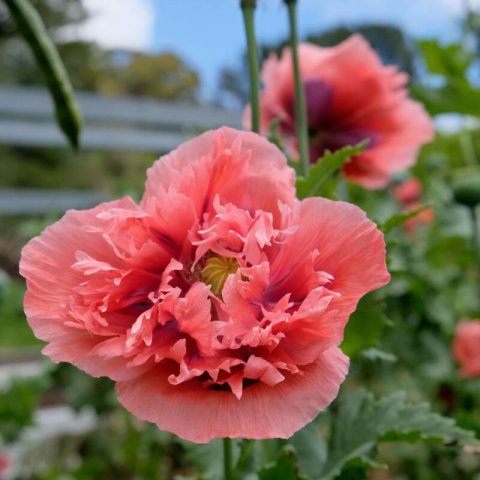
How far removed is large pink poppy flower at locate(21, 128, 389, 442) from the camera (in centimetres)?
31

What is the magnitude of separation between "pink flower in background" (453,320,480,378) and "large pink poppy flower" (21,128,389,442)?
2.70 ft

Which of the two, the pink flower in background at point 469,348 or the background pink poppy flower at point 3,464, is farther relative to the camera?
the background pink poppy flower at point 3,464

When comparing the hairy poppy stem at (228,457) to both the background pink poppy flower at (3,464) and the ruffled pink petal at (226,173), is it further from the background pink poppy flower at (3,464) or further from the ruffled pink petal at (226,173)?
the background pink poppy flower at (3,464)

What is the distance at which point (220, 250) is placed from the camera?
0.35 metres

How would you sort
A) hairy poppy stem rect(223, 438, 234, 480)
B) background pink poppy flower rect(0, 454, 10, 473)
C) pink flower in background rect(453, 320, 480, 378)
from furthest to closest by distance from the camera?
1. background pink poppy flower rect(0, 454, 10, 473)
2. pink flower in background rect(453, 320, 480, 378)
3. hairy poppy stem rect(223, 438, 234, 480)

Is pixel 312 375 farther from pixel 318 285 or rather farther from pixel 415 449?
pixel 415 449

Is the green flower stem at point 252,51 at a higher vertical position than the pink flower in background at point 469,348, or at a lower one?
higher

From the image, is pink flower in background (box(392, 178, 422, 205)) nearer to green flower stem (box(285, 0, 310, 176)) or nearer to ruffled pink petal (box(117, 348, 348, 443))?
green flower stem (box(285, 0, 310, 176))

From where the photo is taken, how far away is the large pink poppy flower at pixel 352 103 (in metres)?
0.65

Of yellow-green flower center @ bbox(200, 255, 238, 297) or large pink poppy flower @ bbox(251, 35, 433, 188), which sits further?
large pink poppy flower @ bbox(251, 35, 433, 188)

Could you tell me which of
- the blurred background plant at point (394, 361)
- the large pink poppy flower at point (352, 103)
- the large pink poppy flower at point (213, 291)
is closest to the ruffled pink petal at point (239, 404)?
the large pink poppy flower at point (213, 291)

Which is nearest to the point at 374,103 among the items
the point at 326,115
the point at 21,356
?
the point at 326,115

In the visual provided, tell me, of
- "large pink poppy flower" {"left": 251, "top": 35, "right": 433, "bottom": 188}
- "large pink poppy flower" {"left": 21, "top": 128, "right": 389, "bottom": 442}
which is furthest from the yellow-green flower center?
"large pink poppy flower" {"left": 251, "top": 35, "right": 433, "bottom": 188}

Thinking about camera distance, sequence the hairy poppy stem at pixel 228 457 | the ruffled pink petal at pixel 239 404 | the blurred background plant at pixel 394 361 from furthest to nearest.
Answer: the blurred background plant at pixel 394 361, the hairy poppy stem at pixel 228 457, the ruffled pink petal at pixel 239 404
